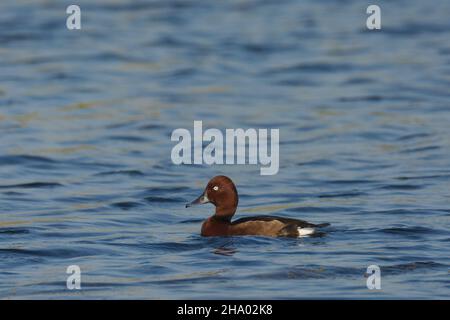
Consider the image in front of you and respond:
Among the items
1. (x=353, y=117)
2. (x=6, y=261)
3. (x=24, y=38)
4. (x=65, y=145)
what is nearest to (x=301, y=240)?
(x=6, y=261)

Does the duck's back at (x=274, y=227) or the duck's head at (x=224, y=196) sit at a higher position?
the duck's head at (x=224, y=196)

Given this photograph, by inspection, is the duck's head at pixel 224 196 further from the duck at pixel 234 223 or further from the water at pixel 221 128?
the water at pixel 221 128

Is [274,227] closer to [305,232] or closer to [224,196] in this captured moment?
[305,232]

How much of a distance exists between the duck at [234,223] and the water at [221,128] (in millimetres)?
133

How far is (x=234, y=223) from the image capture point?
15719 mm

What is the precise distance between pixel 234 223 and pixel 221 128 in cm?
875

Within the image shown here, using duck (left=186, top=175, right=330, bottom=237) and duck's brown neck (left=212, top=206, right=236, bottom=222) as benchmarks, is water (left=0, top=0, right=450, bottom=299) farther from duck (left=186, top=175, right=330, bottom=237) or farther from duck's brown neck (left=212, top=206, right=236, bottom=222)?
duck's brown neck (left=212, top=206, right=236, bottom=222)

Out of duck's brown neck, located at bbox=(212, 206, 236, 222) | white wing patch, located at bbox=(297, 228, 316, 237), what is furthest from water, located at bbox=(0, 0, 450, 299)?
duck's brown neck, located at bbox=(212, 206, 236, 222)

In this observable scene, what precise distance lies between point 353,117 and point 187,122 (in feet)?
9.88

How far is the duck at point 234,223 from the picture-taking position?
1538 centimetres

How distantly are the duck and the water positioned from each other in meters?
0.13

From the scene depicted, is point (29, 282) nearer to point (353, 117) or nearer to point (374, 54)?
point (353, 117)

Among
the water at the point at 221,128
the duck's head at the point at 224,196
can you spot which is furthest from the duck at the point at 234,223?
the water at the point at 221,128

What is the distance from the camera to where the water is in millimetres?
14312
